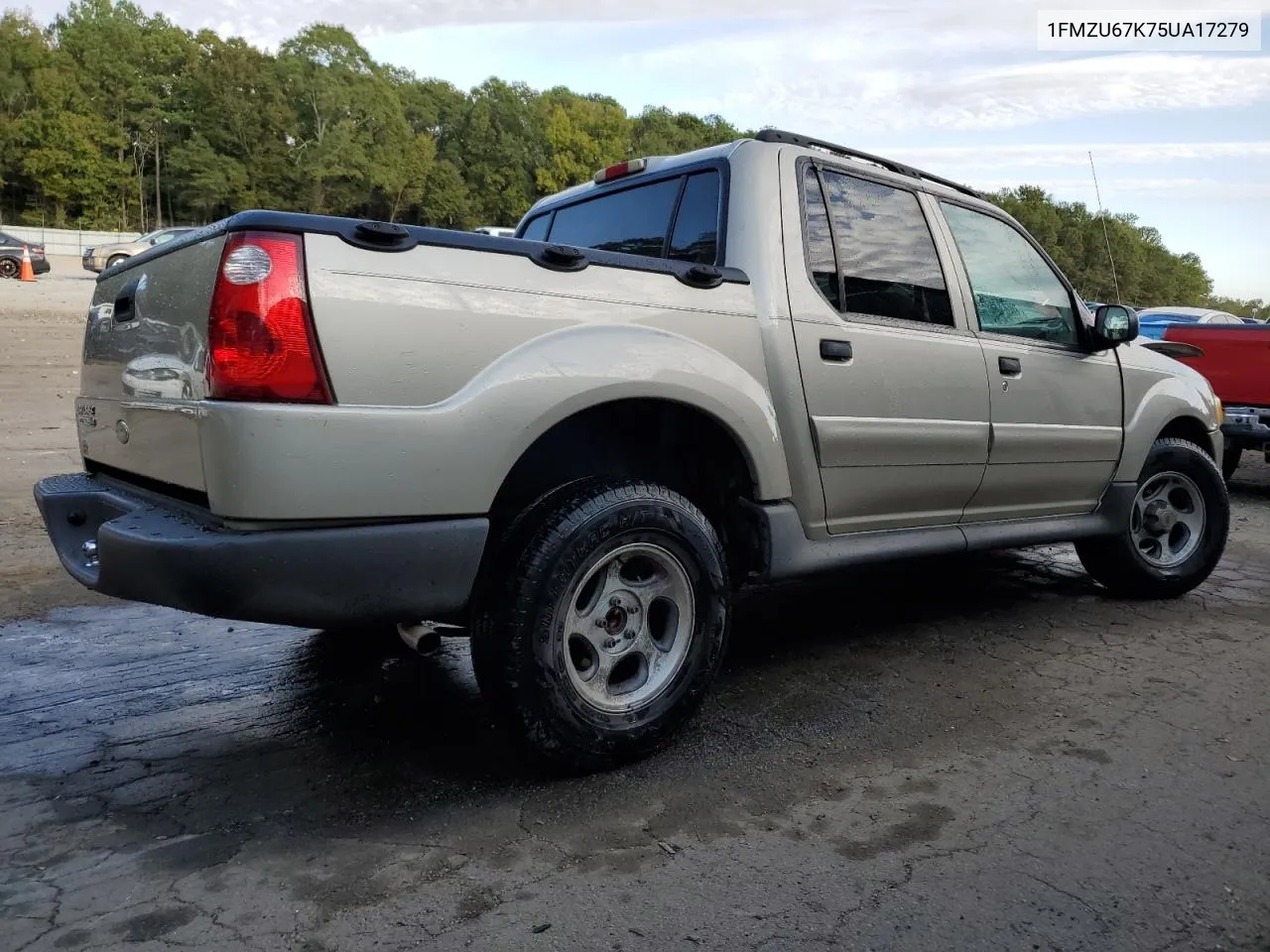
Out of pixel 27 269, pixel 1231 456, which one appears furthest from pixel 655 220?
pixel 27 269

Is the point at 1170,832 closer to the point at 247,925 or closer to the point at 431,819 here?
the point at 431,819

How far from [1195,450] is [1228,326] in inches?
178

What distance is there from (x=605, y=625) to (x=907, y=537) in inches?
56.4

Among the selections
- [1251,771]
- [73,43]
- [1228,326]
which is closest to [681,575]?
[1251,771]

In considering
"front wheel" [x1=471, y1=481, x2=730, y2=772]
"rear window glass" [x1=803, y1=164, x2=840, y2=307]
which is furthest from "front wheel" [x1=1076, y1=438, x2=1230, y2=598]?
"front wheel" [x1=471, y1=481, x2=730, y2=772]

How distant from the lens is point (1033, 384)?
4.34m

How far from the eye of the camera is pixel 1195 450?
5.12 metres

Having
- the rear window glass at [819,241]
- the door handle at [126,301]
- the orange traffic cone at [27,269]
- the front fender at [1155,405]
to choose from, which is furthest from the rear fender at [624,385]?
the orange traffic cone at [27,269]

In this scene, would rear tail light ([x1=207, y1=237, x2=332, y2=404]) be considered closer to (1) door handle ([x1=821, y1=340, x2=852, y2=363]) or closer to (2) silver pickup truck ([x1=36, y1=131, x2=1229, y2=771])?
(2) silver pickup truck ([x1=36, y1=131, x2=1229, y2=771])

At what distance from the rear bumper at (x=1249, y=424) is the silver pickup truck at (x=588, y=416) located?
4914 millimetres

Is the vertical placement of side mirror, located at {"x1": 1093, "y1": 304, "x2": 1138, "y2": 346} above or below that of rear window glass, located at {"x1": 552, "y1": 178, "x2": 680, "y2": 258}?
below

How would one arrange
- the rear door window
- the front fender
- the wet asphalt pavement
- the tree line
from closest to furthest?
the wet asphalt pavement < the rear door window < the front fender < the tree line

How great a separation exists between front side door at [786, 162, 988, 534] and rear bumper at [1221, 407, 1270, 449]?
228 inches

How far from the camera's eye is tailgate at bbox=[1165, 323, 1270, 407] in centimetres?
848
